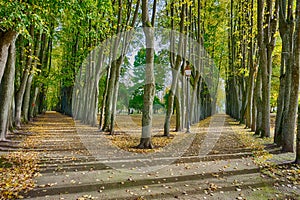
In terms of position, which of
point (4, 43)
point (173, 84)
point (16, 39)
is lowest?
point (173, 84)

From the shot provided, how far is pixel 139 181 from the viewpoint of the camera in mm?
5512

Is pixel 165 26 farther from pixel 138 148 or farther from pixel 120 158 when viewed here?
pixel 120 158

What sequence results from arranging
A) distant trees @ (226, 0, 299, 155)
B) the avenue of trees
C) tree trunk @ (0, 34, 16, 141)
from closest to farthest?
the avenue of trees, distant trees @ (226, 0, 299, 155), tree trunk @ (0, 34, 16, 141)

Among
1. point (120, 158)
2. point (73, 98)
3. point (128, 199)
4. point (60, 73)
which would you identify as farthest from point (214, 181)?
point (73, 98)

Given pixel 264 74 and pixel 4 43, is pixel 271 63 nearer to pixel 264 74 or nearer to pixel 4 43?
pixel 264 74

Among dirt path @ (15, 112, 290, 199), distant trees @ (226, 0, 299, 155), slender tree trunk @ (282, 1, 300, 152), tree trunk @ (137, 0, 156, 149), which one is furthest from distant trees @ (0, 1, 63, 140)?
distant trees @ (226, 0, 299, 155)

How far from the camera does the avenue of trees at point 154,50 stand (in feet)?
26.6

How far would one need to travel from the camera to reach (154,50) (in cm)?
1124

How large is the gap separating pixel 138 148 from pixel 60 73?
50.5 feet

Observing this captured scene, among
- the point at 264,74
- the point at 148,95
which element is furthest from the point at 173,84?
the point at 264,74

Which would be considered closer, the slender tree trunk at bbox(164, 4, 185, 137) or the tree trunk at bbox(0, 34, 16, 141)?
the tree trunk at bbox(0, 34, 16, 141)

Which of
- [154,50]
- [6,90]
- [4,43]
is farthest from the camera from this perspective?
[154,50]

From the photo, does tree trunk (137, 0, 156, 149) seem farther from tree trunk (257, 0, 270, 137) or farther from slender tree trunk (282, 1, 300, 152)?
tree trunk (257, 0, 270, 137)

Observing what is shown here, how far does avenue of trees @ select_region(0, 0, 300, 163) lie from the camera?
8.10m
